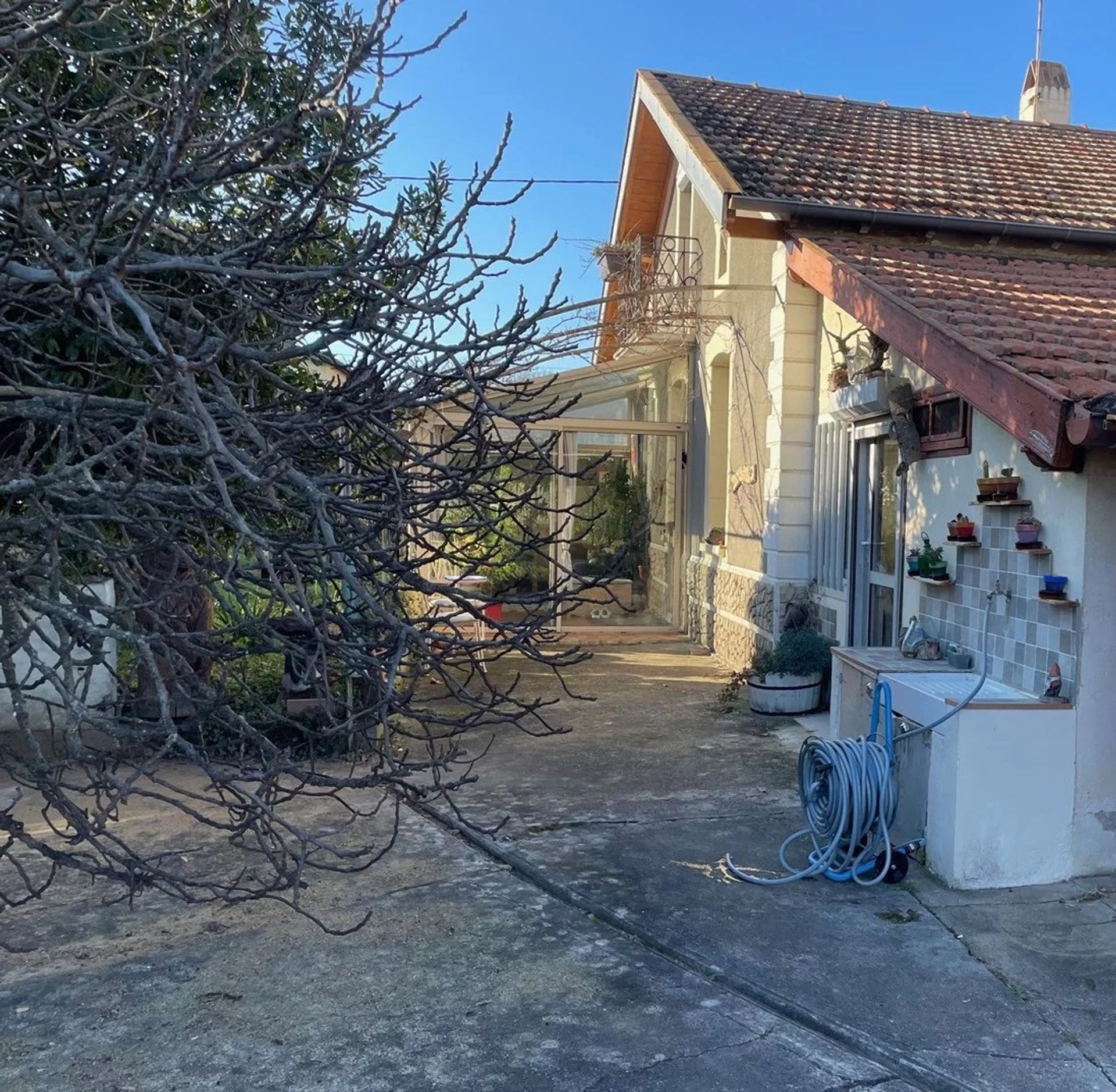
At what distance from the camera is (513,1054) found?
125 inches

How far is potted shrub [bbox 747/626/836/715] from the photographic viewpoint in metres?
8.03

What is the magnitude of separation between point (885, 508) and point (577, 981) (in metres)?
4.94

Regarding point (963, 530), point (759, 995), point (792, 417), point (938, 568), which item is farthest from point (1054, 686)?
point (792, 417)

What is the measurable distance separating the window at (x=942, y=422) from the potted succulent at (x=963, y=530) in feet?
1.54

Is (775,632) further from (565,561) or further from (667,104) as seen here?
(667,104)

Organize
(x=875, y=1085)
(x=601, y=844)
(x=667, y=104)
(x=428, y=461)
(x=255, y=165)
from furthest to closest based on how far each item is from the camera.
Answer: (x=667, y=104) → (x=601, y=844) → (x=428, y=461) → (x=875, y=1085) → (x=255, y=165)

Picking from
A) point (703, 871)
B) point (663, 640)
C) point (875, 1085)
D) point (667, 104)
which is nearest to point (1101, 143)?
point (667, 104)

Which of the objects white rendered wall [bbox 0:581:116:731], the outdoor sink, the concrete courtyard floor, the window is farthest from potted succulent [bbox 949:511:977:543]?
white rendered wall [bbox 0:581:116:731]

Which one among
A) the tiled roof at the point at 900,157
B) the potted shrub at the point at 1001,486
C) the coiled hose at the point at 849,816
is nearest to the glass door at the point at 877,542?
the potted shrub at the point at 1001,486

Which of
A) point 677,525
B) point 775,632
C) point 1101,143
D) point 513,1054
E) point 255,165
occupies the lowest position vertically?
point 513,1054

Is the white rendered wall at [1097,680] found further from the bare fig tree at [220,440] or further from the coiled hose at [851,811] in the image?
the bare fig tree at [220,440]

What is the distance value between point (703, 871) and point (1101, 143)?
10.3m

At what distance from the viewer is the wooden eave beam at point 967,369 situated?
4152mm

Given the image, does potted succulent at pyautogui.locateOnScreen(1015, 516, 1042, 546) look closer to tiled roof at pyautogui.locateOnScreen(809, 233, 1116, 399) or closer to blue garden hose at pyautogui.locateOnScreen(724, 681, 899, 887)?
tiled roof at pyautogui.locateOnScreen(809, 233, 1116, 399)
